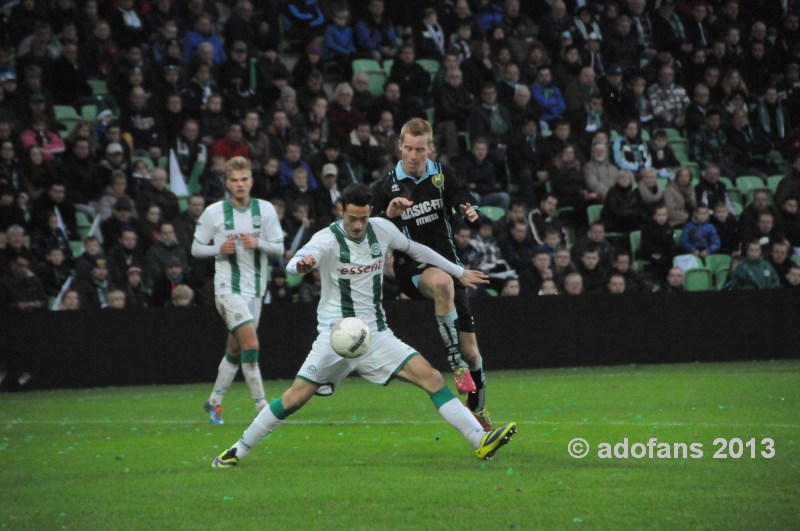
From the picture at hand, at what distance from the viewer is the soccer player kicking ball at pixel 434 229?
9.26 meters

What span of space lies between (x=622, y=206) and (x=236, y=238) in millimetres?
9059

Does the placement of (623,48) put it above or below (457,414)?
above

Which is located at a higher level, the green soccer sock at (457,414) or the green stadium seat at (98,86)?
the green stadium seat at (98,86)

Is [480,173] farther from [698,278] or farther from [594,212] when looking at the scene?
[698,278]

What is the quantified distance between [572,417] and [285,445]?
107 inches

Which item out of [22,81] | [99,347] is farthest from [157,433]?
[22,81]

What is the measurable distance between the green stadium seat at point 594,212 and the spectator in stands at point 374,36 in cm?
413

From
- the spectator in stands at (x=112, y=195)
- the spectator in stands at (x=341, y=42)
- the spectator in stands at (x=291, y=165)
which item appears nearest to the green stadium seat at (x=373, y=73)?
the spectator in stands at (x=341, y=42)

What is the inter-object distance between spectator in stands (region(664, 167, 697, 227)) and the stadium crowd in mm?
41

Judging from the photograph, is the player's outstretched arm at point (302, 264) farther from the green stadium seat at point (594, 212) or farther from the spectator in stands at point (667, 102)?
the spectator in stands at point (667, 102)

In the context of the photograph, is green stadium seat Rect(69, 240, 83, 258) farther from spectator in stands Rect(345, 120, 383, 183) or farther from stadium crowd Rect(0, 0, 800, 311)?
spectator in stands Rect(345, 120, 383, 183)

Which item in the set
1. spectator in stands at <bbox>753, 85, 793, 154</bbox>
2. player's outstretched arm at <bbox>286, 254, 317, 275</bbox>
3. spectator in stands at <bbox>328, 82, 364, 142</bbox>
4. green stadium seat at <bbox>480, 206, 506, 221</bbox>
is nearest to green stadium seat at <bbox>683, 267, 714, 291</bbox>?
green stadium seat at <bbox>480, 206, 506, 221</bbox>

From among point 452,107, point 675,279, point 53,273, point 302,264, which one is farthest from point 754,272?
point 302,264

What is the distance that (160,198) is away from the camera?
642 inches
